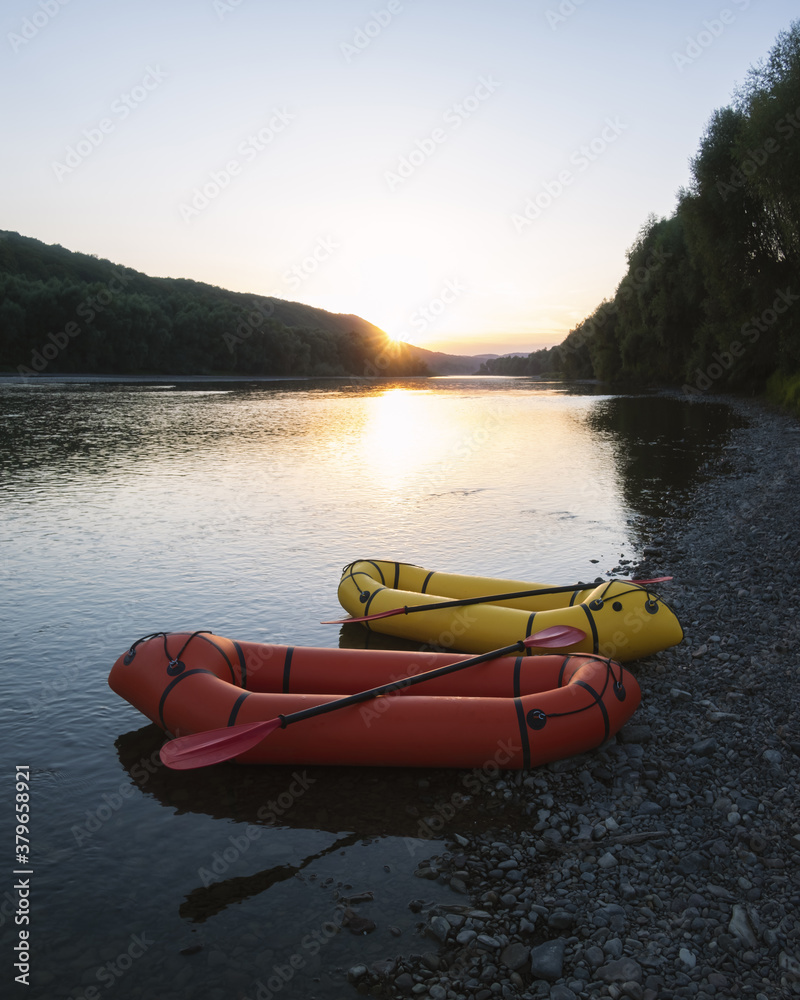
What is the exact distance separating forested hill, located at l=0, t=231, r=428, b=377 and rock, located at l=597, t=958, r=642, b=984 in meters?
70.3

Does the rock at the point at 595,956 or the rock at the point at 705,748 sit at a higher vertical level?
the rock at the point at 705,748

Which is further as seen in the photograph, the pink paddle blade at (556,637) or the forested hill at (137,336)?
the forested hill at (137,336)

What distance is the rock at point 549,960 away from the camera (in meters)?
3.63

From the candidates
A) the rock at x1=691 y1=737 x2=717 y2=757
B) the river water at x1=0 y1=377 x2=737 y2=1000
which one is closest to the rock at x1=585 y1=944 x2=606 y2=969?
the river water at x1=0 y1=377 x2=737 y2=1000

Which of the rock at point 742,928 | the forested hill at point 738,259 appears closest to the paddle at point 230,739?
the rock at point 742,928

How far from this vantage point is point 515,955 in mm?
3773

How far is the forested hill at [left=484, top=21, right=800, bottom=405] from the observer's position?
23.2m

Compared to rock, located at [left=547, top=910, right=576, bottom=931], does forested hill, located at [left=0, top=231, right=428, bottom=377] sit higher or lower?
higher

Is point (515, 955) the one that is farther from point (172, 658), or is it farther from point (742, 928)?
point (172, 658)

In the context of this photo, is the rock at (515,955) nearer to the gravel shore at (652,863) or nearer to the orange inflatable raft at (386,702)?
the gravel shore at (652,863)

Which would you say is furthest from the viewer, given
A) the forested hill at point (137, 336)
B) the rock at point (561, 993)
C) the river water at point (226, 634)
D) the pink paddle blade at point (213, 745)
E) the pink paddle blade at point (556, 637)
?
the forested hill at point (137, 336)

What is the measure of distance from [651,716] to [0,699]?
5.62 metres

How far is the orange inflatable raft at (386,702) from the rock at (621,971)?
1775 millimetres

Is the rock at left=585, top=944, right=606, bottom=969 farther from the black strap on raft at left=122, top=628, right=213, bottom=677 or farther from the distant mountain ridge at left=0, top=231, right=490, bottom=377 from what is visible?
the distant mountain ridge at left=0, top=231, right=490, bottom=377
